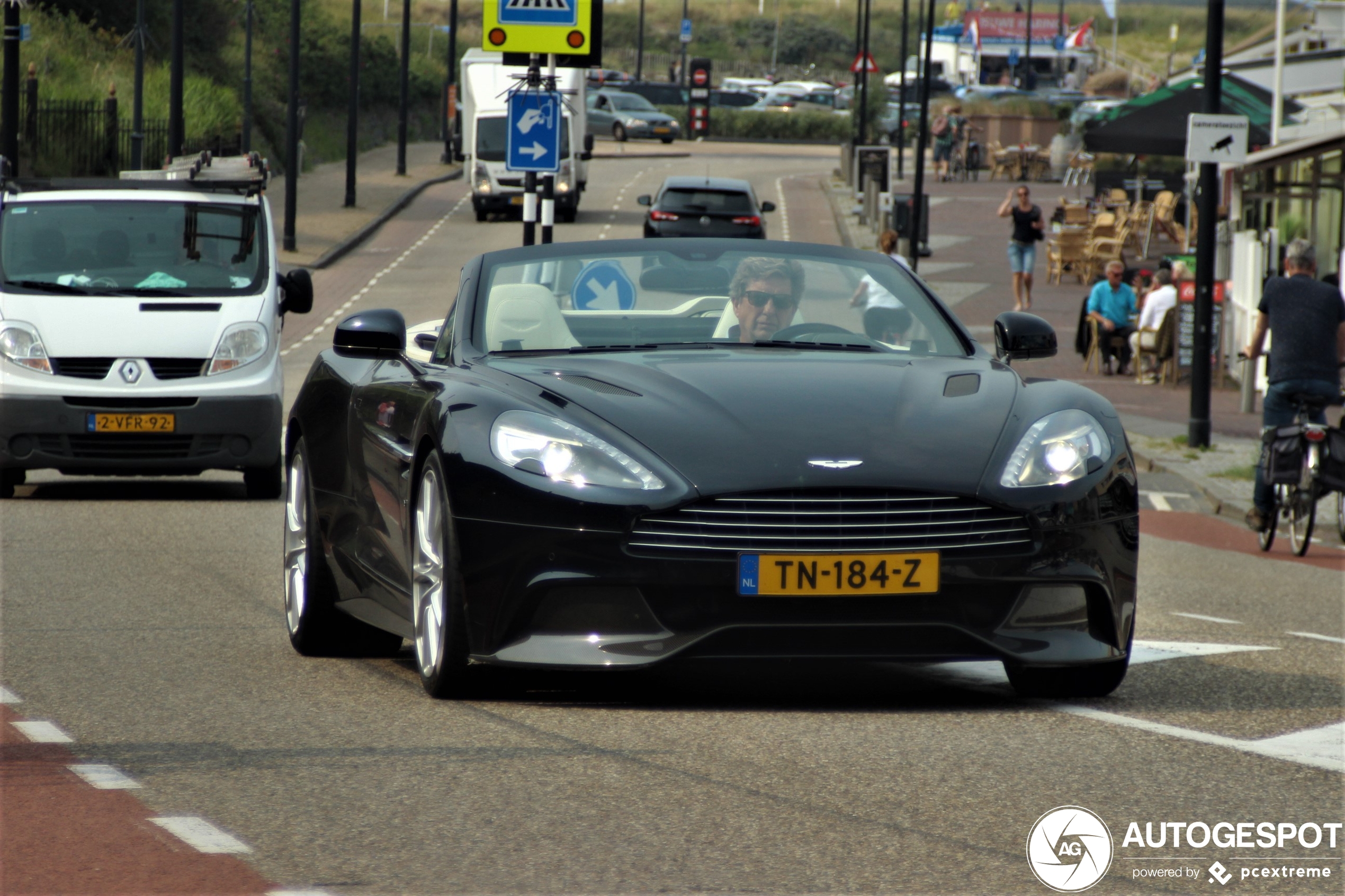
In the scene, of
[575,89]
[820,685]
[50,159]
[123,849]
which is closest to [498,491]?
[820,685]

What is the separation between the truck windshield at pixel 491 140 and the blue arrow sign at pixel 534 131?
2651 centimetres

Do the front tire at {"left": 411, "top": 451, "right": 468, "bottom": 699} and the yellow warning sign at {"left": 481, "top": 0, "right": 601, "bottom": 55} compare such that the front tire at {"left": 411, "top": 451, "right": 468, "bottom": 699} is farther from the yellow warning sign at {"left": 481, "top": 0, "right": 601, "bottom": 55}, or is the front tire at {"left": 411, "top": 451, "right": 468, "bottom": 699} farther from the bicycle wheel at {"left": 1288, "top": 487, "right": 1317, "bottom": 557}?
the yellow warning sign at {"left": 481, "top": 0, "right": 601, "bottom": 55}

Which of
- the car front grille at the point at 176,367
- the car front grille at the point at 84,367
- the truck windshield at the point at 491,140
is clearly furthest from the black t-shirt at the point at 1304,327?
the truck windshield at the point at 491,140

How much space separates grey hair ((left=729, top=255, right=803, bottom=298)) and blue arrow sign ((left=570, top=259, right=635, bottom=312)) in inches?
13.8

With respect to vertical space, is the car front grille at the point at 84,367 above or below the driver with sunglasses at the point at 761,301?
below

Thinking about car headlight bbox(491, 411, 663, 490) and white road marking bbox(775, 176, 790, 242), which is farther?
white road marking bbox(775, 176, 790, 242)

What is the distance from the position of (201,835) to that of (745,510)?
69.4 inches

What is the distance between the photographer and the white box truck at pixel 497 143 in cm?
4566

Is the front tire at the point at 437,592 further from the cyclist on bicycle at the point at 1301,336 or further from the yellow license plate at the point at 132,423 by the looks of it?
the cyclist on bicycle at the point at 1301,336

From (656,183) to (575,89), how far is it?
999 cm

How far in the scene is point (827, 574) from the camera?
18.2ft

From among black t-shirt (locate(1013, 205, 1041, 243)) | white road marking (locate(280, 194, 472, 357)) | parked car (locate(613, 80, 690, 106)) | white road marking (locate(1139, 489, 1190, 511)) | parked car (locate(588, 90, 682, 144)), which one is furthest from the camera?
parked car (locate(613, 80, 690, 106))

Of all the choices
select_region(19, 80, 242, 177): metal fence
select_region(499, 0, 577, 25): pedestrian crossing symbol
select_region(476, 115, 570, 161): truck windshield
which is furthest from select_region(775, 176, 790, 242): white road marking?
select_region(499, 0, 577, 25): pedestrian crossing symbol

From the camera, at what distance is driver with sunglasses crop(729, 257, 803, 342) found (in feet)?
22.6
